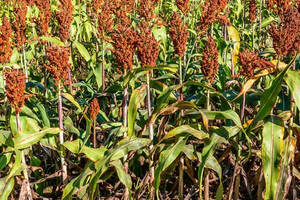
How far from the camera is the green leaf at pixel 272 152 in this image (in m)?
2.49

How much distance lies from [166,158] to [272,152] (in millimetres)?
661

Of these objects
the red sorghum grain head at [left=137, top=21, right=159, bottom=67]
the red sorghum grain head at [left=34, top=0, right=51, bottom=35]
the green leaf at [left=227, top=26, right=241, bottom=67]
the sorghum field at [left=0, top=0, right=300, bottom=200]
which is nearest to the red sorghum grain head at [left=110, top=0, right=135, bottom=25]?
the sorghum field at [left=0, top=0, right=300, bottom=200]

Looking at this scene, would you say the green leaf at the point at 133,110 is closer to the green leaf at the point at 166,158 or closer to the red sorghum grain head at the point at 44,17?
the green leaf at the point at 166,158

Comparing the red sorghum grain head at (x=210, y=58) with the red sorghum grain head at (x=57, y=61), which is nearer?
the red sorghum grain head at (x=57, y=61)

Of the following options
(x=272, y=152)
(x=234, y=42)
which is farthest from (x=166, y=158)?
(x=234, y=42)

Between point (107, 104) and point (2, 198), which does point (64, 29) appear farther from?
point (2, 198)

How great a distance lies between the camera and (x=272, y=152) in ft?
8.38

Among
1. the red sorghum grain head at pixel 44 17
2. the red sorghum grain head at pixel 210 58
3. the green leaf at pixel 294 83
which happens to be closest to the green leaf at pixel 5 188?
the red sorghum grain head at pixel 210 58

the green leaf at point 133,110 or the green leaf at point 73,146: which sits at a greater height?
the green leaf at point 133,110

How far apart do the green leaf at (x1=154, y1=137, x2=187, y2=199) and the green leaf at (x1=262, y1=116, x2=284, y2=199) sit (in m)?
0.53

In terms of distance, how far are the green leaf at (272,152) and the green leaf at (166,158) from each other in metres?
0.53

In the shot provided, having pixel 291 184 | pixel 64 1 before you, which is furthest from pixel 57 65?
pixel 291 184

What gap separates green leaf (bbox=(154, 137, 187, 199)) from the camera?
260 cm

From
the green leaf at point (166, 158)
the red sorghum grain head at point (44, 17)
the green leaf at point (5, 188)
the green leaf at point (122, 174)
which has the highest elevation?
the red sorghum grain head at point (44, 17)
